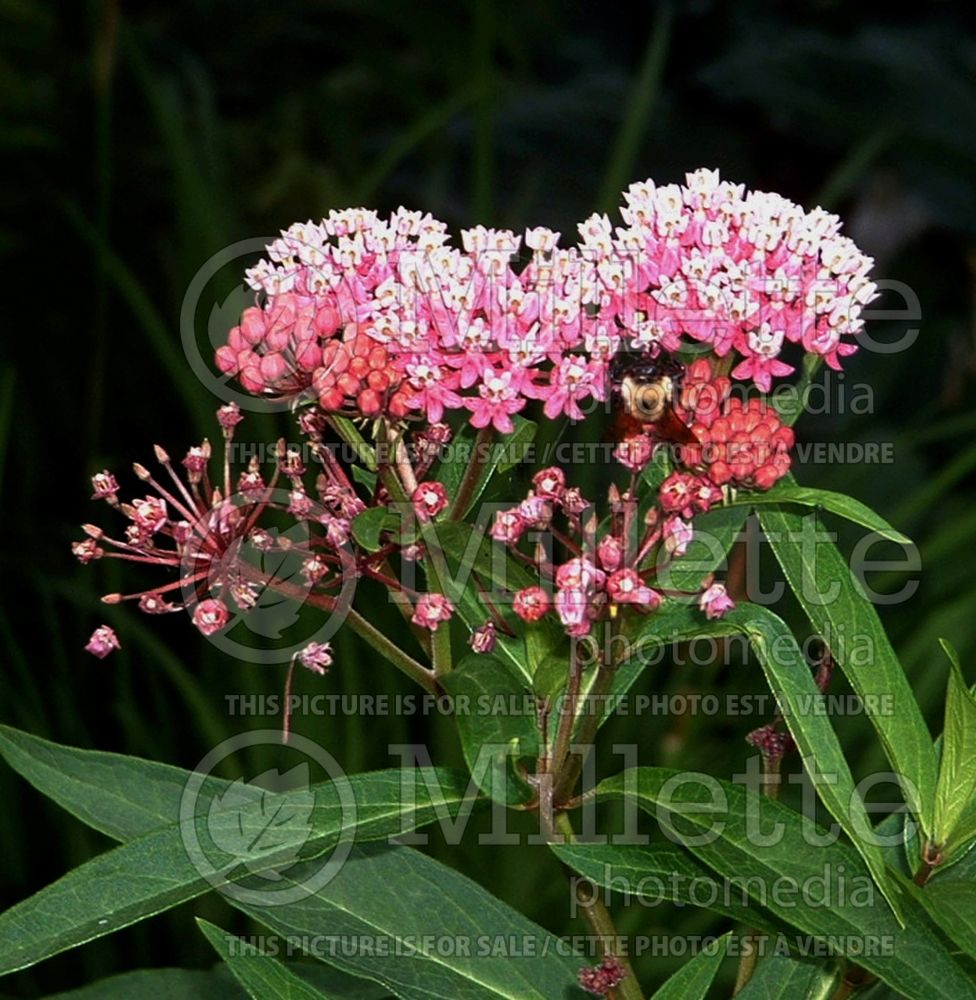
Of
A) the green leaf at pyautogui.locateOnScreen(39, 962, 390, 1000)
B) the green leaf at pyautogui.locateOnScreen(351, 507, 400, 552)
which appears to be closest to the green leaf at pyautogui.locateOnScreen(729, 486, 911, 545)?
the green leaf at pyautogui.locateOnScreen(351, 507, 400, 552)

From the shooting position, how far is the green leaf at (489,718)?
124 cm

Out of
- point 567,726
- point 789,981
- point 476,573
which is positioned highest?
point 476,573

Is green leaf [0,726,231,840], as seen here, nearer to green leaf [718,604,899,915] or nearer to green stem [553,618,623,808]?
green stem [553,618,623,808]

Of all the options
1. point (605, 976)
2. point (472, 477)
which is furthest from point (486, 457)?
point (605, 976)

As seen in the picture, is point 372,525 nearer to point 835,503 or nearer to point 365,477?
point 365,477

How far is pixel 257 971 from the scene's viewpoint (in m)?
1.22

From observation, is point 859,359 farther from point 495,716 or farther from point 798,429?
point 495,716

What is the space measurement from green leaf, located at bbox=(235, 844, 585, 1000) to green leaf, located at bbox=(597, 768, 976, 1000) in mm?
245

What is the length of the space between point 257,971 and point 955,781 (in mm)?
611

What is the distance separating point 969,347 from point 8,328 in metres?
2.67

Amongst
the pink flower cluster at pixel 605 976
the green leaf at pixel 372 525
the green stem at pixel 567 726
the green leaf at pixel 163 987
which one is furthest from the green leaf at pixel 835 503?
the green leaf at pixel 163 987

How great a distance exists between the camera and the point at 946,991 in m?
1.19

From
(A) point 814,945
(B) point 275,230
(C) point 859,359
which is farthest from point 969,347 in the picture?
(A) point 814,945

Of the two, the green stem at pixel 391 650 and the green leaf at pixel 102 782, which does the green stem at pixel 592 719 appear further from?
the green leaf at pixel 102 782
